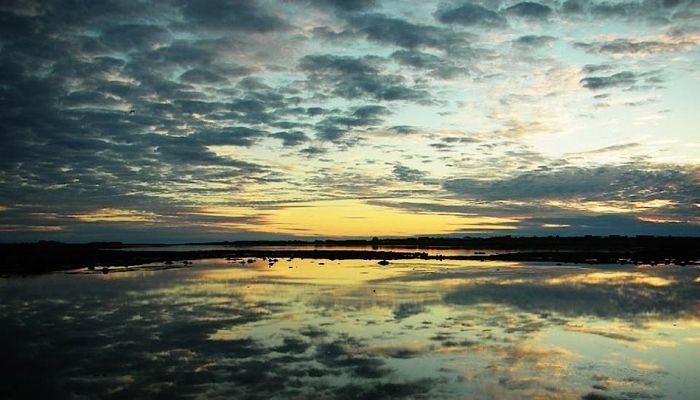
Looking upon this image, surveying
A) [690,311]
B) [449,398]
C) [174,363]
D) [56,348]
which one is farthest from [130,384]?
[690,311]

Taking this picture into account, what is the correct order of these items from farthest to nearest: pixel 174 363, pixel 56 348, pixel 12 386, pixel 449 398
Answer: pixel 56 348 → pixel 174 363 → pixel 12 386 → pixel 449 398

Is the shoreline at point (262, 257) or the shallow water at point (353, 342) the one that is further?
the shoreline at point (262, 257)

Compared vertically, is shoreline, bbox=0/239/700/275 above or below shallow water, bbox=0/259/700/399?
above

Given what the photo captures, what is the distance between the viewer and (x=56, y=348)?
1855 centimetres

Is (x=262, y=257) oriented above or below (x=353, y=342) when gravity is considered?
above

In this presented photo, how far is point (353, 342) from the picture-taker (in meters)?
19.3

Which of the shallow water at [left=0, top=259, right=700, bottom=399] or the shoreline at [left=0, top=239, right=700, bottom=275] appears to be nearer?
the shallow water at [left=0, top=259, right=700, bottom=399]

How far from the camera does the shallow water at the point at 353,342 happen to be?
14094 mm

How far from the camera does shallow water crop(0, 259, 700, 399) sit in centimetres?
1409

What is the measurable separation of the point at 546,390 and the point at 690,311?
15916mm

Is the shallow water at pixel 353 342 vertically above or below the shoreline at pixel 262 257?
below

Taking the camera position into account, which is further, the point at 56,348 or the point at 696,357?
the point at 56,348

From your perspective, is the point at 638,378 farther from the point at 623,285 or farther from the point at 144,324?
the point at 623,285

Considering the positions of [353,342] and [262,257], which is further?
[262,257]
